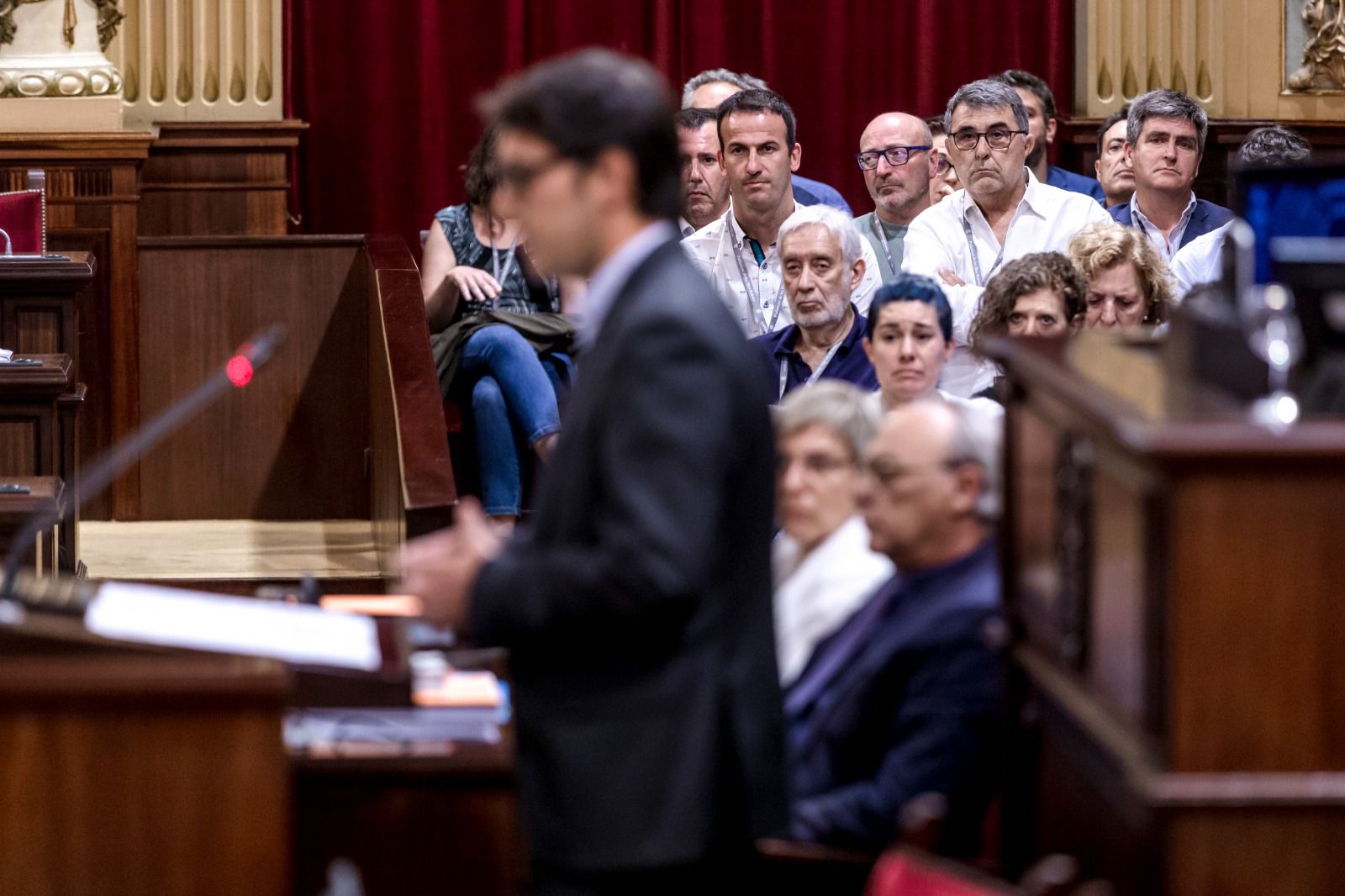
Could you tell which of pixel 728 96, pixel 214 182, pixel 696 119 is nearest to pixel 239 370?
pixel 696 119

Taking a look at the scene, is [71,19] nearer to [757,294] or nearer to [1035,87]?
[757,294]

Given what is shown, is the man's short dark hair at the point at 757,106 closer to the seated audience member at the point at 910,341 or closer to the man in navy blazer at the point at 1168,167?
the man in navy blazer at the point at 1168,167

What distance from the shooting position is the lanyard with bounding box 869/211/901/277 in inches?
211

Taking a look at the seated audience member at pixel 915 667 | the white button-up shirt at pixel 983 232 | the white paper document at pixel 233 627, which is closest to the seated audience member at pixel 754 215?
the white button-up shirt at pixel 983 232

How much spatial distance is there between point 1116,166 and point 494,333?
1.83 m

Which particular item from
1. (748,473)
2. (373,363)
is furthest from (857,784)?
(373,363)

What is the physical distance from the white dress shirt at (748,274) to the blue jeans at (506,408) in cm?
51

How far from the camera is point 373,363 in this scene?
5652 millimetres

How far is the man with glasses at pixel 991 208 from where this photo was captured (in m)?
4.84

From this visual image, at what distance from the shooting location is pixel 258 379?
20.7ft

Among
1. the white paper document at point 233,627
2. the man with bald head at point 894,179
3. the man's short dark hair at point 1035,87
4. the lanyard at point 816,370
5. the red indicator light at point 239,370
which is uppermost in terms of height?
the man's short dark hair at point 1035,87

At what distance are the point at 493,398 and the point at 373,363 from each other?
0.73 m

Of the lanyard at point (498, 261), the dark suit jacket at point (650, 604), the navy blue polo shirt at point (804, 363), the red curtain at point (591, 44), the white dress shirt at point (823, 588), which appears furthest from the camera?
the red curtain at point (591, 44)

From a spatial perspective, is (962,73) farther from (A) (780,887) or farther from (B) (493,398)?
(A) (780,887)
